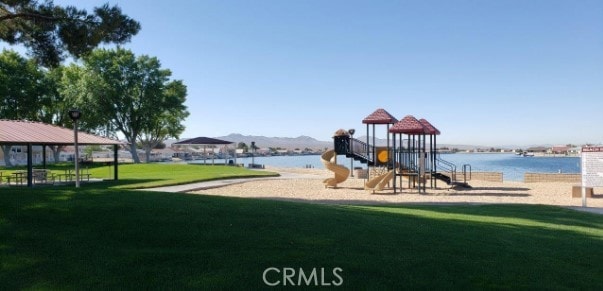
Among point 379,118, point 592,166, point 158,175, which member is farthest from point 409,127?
point 158,175

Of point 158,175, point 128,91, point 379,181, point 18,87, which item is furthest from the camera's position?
point 128,91

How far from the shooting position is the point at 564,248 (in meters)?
5.90

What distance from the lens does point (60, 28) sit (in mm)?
9352

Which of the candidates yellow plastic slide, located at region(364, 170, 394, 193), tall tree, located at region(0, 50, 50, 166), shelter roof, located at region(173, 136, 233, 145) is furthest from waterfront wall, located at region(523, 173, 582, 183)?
tall tree, located at region(0, 50, 50, 166)

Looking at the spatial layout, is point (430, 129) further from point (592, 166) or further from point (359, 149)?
point (592, 166)

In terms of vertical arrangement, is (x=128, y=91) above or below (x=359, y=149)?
above

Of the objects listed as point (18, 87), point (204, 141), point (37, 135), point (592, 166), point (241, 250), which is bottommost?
point (241, 250)

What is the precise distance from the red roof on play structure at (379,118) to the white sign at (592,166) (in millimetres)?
8897

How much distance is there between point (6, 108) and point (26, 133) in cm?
2776

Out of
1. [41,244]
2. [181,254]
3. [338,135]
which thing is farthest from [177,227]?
[338,135]

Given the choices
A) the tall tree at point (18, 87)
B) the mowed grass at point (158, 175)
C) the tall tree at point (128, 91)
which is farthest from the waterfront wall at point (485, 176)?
the tall tree at point (18, 87)

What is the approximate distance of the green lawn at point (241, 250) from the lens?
378 centimetres

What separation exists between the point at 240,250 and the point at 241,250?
0.01m

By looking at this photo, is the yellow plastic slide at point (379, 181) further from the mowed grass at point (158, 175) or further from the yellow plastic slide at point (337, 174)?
the mowed grass at point (158, 175)
